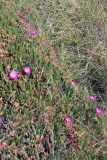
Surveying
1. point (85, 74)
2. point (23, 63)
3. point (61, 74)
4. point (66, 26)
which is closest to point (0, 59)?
point (23, 63)

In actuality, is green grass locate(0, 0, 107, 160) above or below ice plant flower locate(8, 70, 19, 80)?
below

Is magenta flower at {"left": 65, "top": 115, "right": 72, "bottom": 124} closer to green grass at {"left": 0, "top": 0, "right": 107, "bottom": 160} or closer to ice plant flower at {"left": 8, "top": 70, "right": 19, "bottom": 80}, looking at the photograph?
green grass at {"left": 0, "top": 0, "right": 107, "bottom": 160}

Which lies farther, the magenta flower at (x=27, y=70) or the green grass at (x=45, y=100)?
the magenta flower at (x=27, y=70)

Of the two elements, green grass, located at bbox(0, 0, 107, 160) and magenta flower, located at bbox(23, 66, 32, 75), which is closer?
green grass, located at bbox(0, 0, 107, 160)

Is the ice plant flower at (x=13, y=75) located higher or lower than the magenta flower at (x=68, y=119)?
higher

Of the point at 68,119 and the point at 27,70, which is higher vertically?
the point at 27,70

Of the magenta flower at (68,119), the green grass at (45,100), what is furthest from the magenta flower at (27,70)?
the magenta flower at (68,119)

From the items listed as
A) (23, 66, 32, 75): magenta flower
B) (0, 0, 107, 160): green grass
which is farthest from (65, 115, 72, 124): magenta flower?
(23, 66, 32, 75): magenta flower

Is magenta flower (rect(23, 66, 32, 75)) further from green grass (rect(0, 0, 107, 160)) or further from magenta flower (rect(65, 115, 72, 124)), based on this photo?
magenta flower (rect(65, 115, 72, 124))

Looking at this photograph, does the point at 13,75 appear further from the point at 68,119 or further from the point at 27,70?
the point at 68,119

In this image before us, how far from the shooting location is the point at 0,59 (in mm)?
2211

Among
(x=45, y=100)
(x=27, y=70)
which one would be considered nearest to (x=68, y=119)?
(x=45, y=100)

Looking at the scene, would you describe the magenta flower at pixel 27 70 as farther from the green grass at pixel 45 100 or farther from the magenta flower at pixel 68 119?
the magenta flower at pixel 68 119

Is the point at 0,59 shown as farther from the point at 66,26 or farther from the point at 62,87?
the point at 66,26
